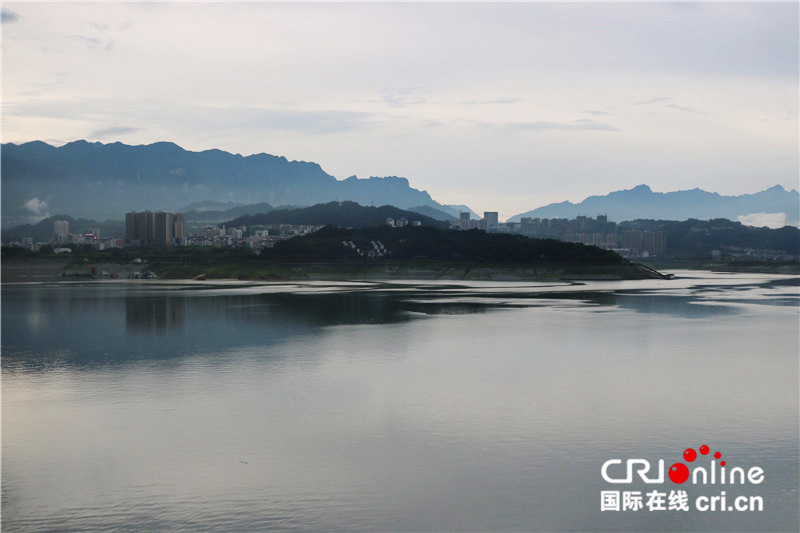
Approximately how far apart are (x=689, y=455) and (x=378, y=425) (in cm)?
786

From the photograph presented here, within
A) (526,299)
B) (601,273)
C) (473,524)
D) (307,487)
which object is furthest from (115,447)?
(601,273)

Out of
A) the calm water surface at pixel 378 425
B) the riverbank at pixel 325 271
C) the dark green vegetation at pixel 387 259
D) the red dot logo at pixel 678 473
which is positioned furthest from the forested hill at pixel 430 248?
the red dot logo at pixel 678 473

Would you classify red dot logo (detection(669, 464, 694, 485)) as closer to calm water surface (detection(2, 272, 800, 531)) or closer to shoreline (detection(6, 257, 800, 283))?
calm water surface (detection(2, 272, 800, 531))

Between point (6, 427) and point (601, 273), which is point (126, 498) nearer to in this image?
Answer: point (6, 427)

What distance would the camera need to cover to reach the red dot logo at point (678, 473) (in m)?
15.0

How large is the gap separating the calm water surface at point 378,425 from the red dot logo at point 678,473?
409 millimetres

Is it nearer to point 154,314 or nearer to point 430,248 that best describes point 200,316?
point 154,314

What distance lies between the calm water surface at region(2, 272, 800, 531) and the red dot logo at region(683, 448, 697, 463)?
0.77 ft

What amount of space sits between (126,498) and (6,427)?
24.9 feet

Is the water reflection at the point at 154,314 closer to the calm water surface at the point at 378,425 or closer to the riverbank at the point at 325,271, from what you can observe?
the calm water surface at the point at 378,425

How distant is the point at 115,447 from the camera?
17.0 metres

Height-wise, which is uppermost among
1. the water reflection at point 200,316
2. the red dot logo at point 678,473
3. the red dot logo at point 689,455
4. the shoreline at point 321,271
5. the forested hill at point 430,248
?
the forested hill at point 430,248

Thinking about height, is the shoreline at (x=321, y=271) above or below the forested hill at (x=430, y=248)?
below

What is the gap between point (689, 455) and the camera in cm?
1642
